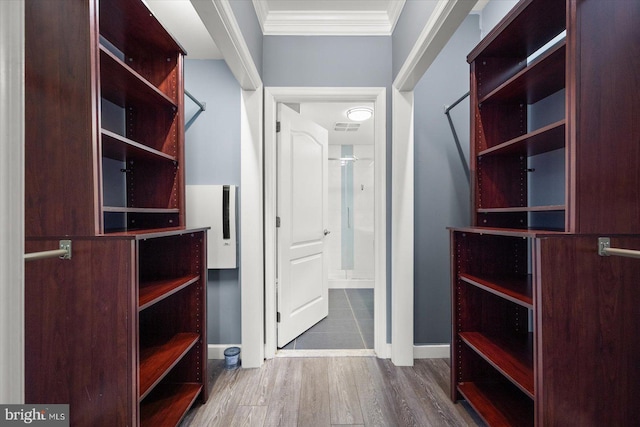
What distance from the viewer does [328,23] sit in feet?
6.97

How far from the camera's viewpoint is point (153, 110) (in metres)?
1.57

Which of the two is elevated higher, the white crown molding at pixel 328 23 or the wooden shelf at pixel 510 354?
the white crown molding at pixel 328 23

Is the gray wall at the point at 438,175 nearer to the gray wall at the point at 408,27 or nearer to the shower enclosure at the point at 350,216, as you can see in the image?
the gray wall at the point at 408,27

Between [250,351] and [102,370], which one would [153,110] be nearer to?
[102,370]

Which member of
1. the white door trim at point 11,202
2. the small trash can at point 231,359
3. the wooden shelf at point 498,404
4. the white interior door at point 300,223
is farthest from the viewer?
the white interior door at point 300,223

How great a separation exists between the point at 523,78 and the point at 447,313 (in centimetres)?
161

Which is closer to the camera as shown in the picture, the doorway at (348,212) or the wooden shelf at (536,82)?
the wooden shelf at (536,82)

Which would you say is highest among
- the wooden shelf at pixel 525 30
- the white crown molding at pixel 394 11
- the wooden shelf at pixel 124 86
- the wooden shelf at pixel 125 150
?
the white crown molding at pixel 394 11

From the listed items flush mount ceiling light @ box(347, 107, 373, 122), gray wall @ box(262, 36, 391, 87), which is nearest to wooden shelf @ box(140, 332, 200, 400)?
gray wall @ box(262, 36, 391, 87)

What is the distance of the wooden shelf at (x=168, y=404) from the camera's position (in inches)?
52.5

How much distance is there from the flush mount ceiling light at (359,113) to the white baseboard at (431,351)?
234cm

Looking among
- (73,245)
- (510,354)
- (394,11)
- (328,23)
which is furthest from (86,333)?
(394,11)

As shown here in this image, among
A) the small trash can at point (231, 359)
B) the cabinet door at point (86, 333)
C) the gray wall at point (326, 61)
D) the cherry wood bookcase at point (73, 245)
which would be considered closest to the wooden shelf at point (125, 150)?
the cherry wood bookcase at point (73, 245)

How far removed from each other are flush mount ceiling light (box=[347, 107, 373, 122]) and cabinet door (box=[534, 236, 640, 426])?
251cm
